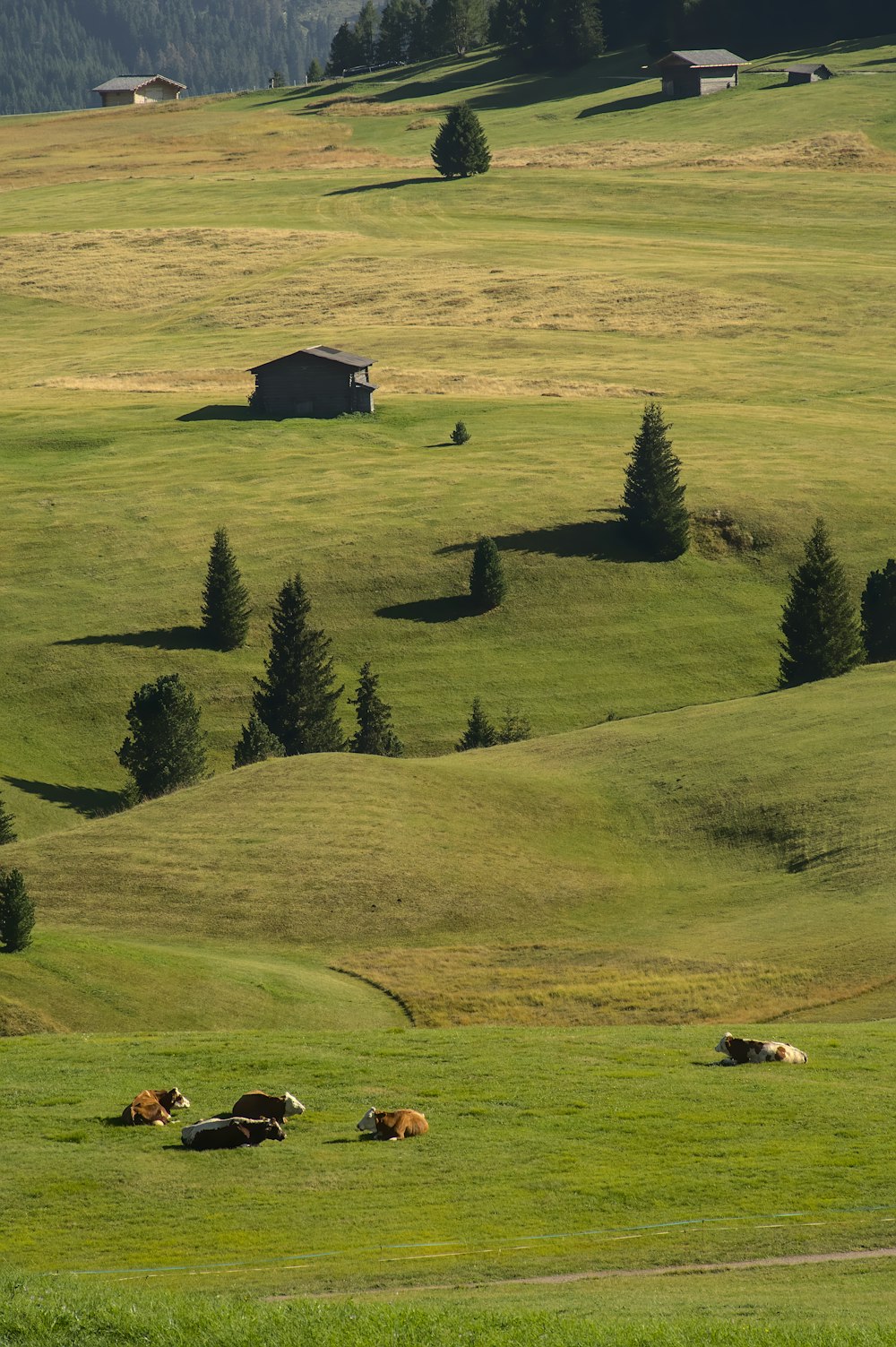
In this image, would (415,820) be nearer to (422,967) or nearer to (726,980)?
(422,967)

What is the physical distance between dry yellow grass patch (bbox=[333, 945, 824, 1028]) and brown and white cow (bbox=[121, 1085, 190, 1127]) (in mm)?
17951

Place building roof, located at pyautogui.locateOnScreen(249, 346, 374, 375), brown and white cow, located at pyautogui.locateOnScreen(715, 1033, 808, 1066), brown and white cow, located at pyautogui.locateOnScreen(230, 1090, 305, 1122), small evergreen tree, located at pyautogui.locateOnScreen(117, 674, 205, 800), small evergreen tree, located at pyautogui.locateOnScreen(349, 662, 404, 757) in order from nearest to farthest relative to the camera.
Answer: brown and white cow, located at pyautogui.locateOnScreen(230, 1090, 305, 1122) → brown and white cow, located at pyautogui.locateOnScreen(715, 1033, 808, 1066) → small evergreen tree, located at pyautogui.locateOnScreen(117, 674, 205, 800) → small evergreen tree, located at pyautogui.locateOnScreen(349, 662, 404, 757) → building roof, located at pyautogui.locateOnScreen(249, 346, 374, 375)

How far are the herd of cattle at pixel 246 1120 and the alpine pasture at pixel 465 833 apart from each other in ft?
1.25

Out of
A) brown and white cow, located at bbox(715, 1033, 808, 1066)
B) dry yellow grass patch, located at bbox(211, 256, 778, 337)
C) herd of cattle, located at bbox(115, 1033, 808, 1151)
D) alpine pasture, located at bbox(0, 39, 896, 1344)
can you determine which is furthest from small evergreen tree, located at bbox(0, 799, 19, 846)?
dry yellow grass patch, located at bbox(211, 256, 778, 337)

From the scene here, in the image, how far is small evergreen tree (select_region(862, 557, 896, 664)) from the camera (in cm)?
9856

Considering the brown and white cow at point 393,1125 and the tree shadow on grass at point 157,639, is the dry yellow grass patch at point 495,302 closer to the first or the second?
the tree shadow on grass at point 157,639

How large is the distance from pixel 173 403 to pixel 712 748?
88.6 metres

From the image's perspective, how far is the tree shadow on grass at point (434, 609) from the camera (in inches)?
4313

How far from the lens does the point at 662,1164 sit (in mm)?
27750

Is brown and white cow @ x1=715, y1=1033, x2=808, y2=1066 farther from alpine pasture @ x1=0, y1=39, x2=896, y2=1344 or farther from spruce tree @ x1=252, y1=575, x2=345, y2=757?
spruce tree @ x1=252, y1=575, x2=345, y2=757

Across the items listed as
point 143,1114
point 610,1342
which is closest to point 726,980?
point 143,1114

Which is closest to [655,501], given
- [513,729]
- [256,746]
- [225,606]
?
[513,729]

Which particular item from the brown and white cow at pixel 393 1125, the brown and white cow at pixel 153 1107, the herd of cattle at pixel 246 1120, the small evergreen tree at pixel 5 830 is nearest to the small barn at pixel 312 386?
the small evergreen tree at pixel 5 830

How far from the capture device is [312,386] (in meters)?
146
